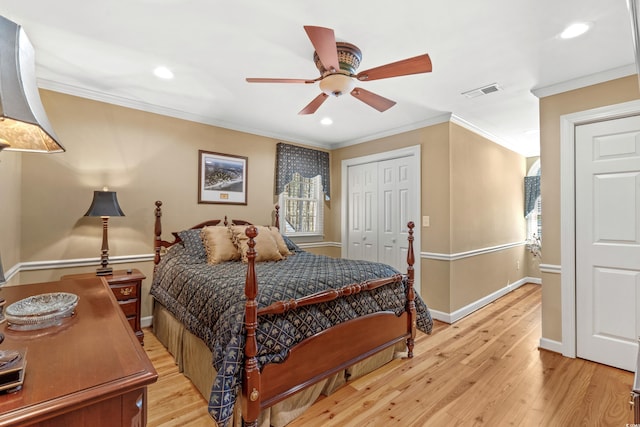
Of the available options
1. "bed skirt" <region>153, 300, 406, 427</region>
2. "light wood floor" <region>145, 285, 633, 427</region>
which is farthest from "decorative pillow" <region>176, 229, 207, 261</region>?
"light wood floor" <region>145, 285, 633, 427</region>

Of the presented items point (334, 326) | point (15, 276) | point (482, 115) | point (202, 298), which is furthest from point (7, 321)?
point (482, 115)

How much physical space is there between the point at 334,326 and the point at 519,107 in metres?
3.14

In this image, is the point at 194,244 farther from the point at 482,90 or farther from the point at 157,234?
the point at 482,90

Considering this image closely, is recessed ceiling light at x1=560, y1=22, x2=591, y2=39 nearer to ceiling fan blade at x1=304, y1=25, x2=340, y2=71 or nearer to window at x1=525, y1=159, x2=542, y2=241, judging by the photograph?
ceiling fan blade at x1=304, y1=25, x2=340, y2=71

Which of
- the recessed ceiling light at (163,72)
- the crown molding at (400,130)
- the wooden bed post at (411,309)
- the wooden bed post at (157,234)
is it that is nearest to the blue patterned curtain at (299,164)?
the crown molding at (400,130)

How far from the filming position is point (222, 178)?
12.6 feet

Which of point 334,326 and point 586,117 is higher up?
point 586,117

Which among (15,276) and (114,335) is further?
(15,276)

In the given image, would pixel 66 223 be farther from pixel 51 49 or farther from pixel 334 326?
pixel 334 326

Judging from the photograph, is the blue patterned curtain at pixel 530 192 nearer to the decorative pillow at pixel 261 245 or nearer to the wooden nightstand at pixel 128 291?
the decorative pillow at pixel 261 245

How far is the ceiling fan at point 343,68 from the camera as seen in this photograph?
1709mm

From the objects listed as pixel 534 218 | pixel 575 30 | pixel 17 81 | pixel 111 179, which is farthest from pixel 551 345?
pixel 111 179

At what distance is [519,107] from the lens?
10.9 ft

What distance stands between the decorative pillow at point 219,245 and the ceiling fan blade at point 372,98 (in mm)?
1836
